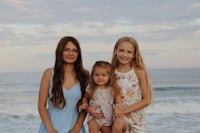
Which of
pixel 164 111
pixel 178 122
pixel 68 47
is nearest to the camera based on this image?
pixel 68 47

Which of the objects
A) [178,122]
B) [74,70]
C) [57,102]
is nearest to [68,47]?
[74,70]

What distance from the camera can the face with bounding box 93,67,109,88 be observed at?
356 centimetres

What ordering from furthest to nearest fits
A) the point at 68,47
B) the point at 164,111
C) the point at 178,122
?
the point at 164,111, the point at 178,122, the point at 68,47

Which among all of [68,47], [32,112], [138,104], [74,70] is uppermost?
[68,47]

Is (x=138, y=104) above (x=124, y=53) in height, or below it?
below

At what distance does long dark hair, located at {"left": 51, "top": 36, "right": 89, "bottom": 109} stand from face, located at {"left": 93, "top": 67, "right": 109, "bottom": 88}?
109mm

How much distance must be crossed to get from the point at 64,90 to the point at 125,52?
72cm

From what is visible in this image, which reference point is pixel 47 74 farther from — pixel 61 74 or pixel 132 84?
pixel 132 84

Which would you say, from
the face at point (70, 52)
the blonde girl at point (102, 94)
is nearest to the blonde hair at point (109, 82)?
the blonde girl at point (102, 94)

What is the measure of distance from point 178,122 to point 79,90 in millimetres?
7446

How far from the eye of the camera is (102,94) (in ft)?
11.8

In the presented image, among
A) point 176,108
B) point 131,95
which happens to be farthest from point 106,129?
point 176,108

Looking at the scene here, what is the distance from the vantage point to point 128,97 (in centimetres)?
362

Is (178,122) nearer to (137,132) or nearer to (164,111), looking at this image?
(164,111)
